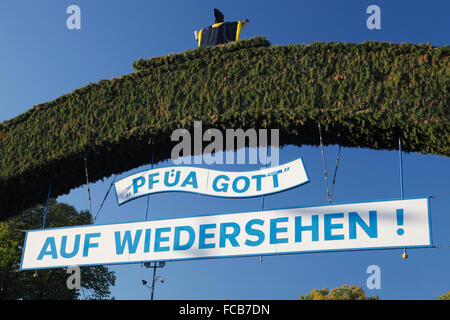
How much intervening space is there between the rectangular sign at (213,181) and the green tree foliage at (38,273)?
11.4 metres

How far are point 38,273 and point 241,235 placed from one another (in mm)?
15614

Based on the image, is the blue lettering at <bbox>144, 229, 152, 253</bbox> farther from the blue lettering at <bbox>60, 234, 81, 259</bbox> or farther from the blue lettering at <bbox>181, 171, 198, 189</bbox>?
the blue lettering at <bbox>60, 234, 81, 259</bbox>

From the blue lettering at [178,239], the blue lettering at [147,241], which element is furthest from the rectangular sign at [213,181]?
the blue lettering at [147,241]

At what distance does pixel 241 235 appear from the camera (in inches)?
295

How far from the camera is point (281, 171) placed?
782 centimetres

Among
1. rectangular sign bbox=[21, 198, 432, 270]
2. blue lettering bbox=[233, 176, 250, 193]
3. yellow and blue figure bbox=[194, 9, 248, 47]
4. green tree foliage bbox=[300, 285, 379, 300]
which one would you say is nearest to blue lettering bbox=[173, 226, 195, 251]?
rectangular sign bbox=[21, 198, 432, 270]

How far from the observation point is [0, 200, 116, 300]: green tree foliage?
736 inches

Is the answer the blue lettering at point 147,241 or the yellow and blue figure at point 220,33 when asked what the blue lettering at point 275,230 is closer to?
the blue lettering at point 147,241

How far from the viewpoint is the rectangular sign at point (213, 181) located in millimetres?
7738

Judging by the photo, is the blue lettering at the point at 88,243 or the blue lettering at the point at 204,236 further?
the blue lettering at the point at 88,243

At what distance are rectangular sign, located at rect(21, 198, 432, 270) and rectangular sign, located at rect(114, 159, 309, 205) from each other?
492 millimetres

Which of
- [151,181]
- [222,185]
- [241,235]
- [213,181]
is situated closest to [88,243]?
[151,181]
